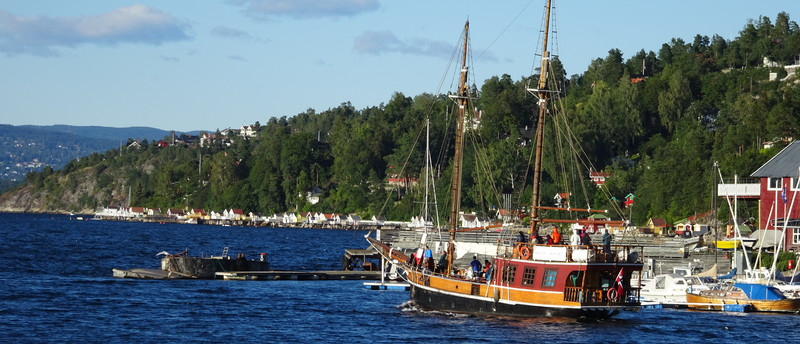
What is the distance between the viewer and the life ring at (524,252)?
158ft

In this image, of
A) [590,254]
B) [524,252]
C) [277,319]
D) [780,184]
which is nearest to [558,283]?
[590,254]

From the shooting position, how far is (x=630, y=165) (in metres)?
179

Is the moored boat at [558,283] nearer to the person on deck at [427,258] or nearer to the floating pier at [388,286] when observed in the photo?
the person on deck at [427,258]

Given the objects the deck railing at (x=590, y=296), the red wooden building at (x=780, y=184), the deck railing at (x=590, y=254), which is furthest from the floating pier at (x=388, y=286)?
the red wooden building at (x=780, y=184)

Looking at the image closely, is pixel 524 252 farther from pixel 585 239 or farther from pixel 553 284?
pixel 585 239

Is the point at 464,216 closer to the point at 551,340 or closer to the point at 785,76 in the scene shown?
the point at 785,76

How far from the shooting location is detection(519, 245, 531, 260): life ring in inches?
1893

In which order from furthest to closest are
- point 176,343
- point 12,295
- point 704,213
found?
point 704,213 → point 12,295 → point 176,343

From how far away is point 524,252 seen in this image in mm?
48281

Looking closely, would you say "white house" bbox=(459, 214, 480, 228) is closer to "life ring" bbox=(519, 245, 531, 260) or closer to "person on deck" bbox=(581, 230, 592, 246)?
"person on deck" bbox=(581, 230, 592, 246)

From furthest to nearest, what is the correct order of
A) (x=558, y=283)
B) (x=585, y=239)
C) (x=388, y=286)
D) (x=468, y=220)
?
(x=468, y=220) < (x=388, y=286) < (x=585, y=239) < (x=558, y=283)

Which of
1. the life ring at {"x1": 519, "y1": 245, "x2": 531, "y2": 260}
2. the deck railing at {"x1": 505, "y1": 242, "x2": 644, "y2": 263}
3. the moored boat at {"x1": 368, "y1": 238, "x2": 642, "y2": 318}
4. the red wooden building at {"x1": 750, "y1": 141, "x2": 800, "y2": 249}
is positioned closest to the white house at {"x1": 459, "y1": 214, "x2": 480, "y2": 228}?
the red wooden building at {"x1": 750, "y1": 141, "x2": 800, "y2": 249}

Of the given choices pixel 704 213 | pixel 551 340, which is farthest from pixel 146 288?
pixel 704 213

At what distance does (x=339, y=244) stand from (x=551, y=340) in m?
101
